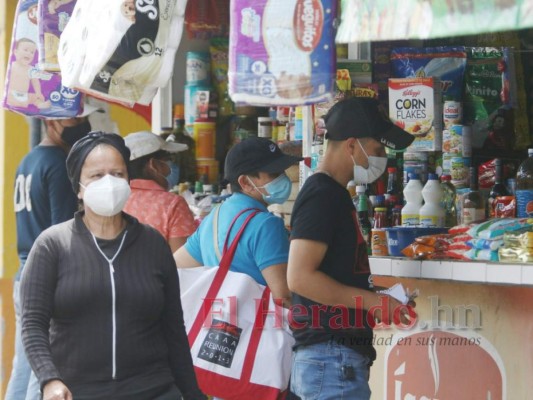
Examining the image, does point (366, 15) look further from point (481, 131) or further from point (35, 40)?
point (35, 40)

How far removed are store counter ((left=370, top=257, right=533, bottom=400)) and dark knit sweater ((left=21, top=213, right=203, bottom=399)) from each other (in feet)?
4.95

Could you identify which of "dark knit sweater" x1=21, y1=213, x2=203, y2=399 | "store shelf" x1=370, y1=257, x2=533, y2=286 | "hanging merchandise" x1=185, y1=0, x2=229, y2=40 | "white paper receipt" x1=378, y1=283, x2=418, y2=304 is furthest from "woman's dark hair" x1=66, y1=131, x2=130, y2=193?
"hanging merchandise" x1=185, y1=0, x2=229, y2=40

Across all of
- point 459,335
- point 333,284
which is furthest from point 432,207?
point 333,284

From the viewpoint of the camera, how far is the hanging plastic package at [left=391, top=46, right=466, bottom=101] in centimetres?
575

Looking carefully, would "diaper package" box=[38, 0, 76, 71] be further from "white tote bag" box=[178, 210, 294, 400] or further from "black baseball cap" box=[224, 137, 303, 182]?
"white tote bag" box=[178, 210, 294, 400]

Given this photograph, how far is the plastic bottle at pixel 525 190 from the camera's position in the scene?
4.91 m

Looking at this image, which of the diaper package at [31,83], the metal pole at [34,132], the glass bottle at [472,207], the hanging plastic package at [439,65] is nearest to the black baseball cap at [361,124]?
the glass bottle at [472,207]

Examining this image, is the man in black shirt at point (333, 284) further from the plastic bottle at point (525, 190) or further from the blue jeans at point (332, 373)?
the plastic bottle at point (525, 190)

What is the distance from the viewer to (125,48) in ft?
15.4

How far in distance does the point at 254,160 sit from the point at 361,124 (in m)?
0.70

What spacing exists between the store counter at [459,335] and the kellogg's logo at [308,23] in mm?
1289

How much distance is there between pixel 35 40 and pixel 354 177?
273cm

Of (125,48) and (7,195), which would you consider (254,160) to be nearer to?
(125,48)

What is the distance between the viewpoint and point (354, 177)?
436 centimetres
